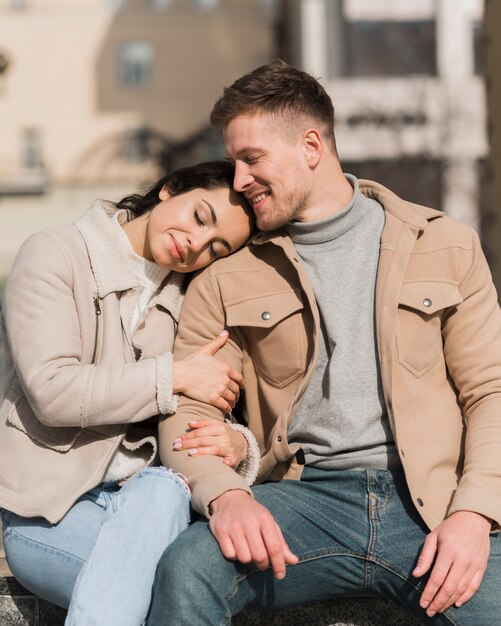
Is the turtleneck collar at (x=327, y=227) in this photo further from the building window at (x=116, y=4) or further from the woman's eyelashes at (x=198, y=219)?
the building window at (x=116, y=4)

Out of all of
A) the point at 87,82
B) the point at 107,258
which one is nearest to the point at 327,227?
the point at 107,258

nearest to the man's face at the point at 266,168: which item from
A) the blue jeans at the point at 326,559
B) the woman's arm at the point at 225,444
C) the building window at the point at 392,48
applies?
the woman's arm at the point at 225,444

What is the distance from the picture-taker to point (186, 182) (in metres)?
A: 3.84

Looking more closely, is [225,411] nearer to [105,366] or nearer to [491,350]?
[105,366]

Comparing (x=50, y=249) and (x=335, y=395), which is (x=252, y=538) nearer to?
(x=335, y=395)

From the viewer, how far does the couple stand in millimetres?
3162

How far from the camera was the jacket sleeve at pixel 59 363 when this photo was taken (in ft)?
11.0

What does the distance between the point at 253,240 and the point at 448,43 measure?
2238cm

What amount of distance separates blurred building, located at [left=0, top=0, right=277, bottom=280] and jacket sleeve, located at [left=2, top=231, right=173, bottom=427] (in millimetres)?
32258

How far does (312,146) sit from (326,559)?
4.53 ft

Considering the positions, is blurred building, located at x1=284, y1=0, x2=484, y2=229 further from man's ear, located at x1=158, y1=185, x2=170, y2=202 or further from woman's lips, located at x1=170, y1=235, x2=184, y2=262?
woman's lips, located at x1=170, y1=235, x2=184, y2=262

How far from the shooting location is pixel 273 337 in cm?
370

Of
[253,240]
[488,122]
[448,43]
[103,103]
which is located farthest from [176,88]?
[253,240]

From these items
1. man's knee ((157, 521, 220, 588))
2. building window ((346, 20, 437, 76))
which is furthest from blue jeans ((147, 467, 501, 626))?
building window ((346, 20, 437, 76))
